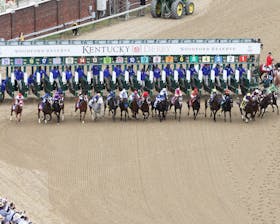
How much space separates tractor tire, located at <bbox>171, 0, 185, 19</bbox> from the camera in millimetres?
49281

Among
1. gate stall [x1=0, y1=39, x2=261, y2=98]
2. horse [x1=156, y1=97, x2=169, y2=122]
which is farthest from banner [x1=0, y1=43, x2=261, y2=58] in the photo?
horse [x1=156, y1=97, x2=169, y2=122]

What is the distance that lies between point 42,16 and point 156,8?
581 centimetres

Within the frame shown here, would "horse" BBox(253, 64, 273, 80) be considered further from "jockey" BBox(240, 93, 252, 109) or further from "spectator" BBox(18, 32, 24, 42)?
"spectator" BBox(18, 32, 24, 42)

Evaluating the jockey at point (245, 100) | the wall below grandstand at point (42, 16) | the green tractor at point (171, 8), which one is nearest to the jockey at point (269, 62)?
the jockey at point (245, 100)

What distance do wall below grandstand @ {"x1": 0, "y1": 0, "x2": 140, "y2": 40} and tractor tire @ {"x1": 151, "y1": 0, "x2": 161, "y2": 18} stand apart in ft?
9.29

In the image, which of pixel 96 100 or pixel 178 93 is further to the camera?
pixel 178 93

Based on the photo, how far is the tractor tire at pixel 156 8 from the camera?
49.9 meters

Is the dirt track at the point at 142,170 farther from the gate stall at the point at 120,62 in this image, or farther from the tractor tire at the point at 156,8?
the tractor tire at the point at 156,8

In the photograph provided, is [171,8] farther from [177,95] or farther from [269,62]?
[177,95]

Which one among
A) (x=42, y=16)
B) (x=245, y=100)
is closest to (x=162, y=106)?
(x=245, y=100)

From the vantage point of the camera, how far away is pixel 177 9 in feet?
162

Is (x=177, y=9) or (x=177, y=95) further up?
(x=177, y=9)

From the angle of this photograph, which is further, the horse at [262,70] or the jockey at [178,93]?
the horse at [262,70]

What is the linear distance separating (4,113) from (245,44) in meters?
9.31
